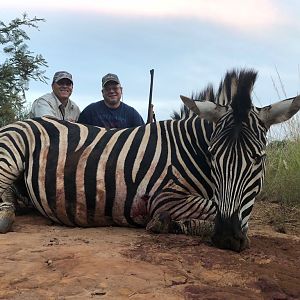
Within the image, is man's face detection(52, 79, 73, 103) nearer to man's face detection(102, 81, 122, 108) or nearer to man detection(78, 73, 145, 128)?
man detection(78, 73, 145, 128)

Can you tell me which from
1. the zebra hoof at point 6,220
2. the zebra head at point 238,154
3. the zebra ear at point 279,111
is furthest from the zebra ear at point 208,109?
the zebra hoof at point 6,220

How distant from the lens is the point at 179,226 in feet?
11.9

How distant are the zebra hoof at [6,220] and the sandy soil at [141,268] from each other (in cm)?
26

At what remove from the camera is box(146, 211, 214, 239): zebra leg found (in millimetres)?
3539

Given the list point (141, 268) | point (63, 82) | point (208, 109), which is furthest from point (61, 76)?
point (141, 268)

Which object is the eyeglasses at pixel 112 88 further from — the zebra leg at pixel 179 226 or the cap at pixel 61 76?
the zebra leg at pixel 179 226

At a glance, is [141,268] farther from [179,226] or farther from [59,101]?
[59,101]

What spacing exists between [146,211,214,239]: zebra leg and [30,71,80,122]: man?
8.88 ft

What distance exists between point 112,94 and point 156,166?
2.70 metres

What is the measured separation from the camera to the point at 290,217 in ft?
16.0

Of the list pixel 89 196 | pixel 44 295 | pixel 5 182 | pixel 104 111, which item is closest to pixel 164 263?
pixel 44 295

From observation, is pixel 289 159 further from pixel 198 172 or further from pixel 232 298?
pixel 232 298

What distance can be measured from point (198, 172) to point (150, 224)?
1.70 ft

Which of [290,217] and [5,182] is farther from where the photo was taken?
[290,217]
